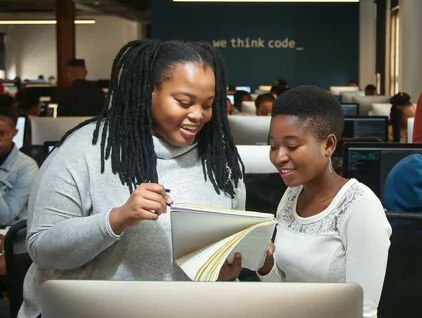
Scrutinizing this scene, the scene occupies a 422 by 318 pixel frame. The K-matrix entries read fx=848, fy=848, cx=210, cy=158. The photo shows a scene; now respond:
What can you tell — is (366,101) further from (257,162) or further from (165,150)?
(165,150)

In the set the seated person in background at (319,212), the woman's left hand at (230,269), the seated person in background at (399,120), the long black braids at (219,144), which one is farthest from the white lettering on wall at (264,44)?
the woman's left hand at (230,269)

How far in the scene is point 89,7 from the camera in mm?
23375

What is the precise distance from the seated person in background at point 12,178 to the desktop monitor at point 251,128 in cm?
135

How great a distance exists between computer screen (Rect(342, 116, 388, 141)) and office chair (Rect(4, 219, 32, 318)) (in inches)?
173

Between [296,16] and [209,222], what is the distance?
17.9m

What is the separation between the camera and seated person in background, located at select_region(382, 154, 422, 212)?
2680mm

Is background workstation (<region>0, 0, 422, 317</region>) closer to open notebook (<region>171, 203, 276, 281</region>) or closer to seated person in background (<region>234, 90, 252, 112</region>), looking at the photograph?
seated person in background (<region>234, 90, 252, 112</region>)

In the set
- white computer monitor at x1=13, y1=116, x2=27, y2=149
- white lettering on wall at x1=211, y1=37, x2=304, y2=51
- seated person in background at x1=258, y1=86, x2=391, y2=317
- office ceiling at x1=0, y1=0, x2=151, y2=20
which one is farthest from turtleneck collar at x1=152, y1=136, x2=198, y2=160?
office ceiling at x1=0, y1=0, x2=151, y2=20

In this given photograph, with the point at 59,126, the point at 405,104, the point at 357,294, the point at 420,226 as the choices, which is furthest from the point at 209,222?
the point at 405,104

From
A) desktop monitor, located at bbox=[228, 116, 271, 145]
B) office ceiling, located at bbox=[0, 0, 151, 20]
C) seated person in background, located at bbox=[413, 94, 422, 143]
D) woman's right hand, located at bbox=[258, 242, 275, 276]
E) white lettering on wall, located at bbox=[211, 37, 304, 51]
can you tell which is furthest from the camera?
office ceiling, located at bbox=[0, 0, 151, 20]

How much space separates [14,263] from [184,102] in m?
1.24

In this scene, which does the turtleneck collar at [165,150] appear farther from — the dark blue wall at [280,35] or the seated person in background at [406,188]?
the dark blue wall at [280,35]

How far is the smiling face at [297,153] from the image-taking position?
1784mm

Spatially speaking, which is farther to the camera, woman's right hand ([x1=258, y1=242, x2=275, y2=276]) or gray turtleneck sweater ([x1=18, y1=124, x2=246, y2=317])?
woman's right hand ([x1=258, y1=242, x2=275, y2=276])
